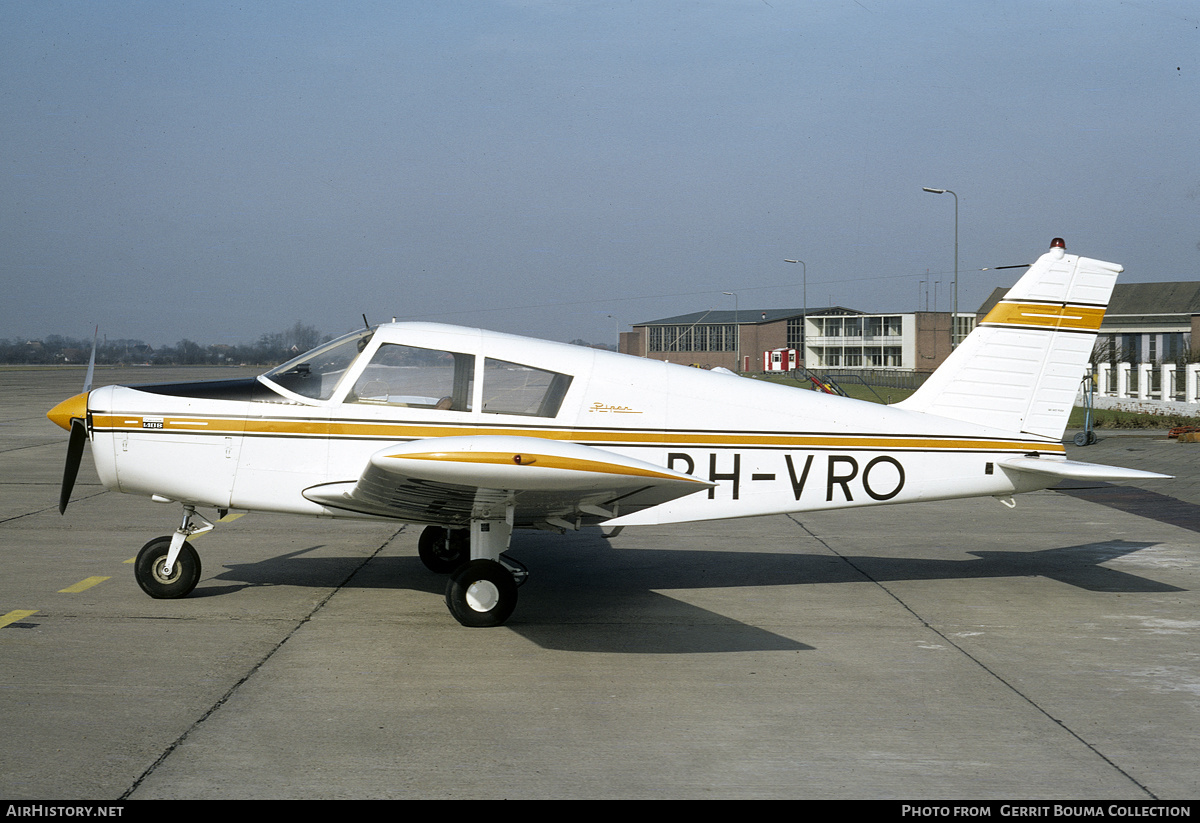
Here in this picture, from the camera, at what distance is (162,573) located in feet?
24.3

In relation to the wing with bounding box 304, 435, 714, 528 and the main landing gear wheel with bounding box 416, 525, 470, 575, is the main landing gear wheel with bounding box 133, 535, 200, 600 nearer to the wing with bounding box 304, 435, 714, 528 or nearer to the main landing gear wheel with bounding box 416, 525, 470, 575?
the wing with bounding box 304, 435, 714, 528

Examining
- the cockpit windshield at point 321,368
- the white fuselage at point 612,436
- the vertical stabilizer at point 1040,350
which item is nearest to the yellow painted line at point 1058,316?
the vertical stabilizer at point 1040,350

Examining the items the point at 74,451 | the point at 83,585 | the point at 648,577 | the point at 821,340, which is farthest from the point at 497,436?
the point at 821,340

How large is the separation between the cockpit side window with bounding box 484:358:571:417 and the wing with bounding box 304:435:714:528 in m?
0.80

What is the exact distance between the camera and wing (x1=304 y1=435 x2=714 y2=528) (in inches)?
222

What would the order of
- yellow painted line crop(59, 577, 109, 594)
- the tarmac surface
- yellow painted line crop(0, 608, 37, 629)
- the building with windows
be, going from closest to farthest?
the tarmac surface, yellow painted line crop(0, 608, 37, 629), yellow painted line crop(59, 577, 109, 594), the building with windows

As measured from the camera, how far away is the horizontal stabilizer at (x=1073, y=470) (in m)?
7.29

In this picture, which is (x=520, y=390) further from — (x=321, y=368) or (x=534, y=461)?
(x=534, y=461)

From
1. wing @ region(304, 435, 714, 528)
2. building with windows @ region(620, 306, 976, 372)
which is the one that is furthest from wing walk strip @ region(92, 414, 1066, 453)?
building with windows @ region(620, 306, 976, 372)

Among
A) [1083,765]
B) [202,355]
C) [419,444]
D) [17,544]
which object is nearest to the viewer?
[1083,765]

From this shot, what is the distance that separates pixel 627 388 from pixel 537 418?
743 mm

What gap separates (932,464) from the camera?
7.80m

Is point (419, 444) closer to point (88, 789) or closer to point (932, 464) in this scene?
point (88, 789)

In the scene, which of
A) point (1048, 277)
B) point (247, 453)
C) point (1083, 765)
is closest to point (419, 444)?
point (247, 453)
